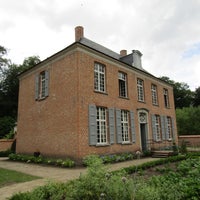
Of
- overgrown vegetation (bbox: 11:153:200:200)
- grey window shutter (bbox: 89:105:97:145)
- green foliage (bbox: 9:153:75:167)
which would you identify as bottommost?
green foliage (bbox: 9:153:75:167)

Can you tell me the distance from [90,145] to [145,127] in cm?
655

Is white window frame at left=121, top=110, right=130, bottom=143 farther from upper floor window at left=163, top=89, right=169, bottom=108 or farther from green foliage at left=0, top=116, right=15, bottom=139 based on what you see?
green foliage at left=0, top=116, right=15, bottom=139

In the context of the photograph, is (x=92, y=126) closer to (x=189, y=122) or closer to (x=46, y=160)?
(x=46, y=160)

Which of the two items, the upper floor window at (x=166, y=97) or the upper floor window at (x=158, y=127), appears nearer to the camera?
the upper floor window at (x=158, y=127)

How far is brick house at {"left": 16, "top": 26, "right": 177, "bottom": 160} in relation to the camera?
35.2 feet

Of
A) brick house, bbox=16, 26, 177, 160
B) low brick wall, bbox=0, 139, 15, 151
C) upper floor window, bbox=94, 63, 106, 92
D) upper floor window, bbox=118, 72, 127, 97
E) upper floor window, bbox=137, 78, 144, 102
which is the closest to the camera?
brick house, bbox=16, 26, 177, 160

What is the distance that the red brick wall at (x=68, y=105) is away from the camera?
1055cm

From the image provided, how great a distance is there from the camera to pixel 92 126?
10.8m

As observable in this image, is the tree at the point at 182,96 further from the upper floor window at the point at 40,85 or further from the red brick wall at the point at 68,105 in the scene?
the upper floor window at the point at 40,85

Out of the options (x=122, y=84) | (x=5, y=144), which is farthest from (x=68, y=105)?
(x=5, y=144)

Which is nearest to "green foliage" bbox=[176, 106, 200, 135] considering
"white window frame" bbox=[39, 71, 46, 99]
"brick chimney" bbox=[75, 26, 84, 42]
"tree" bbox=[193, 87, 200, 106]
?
"tree" bbox=[193, 87, 200, 106]

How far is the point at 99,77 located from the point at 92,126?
338 centimetres

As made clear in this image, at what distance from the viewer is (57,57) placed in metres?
12.4

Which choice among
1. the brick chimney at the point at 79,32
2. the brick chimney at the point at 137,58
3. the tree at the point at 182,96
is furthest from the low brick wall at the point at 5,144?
the tree at the point at 182,96
